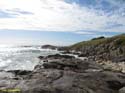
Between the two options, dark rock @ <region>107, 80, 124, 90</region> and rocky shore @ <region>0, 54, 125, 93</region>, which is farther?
dark rock @ <region>107, 80, 124, 90</region>

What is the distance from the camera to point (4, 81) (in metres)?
26.5

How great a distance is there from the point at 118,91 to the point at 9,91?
10712 mm

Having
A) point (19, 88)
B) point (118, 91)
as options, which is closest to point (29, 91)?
point (19, 88)

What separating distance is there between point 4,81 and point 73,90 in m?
7.63

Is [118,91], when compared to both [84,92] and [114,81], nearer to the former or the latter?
[114,81]

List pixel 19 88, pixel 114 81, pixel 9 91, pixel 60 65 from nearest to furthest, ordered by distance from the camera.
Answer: pixel 9 91
pixel 19 88
pixel 114 81
pixel 60 65

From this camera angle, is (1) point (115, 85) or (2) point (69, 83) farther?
(1) point (115, 85)

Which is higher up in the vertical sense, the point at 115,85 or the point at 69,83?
the point at 69,83

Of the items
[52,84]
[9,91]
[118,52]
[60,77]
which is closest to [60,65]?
[60,77]

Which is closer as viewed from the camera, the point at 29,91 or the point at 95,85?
the point at 29,91

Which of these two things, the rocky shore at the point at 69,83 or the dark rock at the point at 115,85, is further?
the dark rock at the point at 115,85

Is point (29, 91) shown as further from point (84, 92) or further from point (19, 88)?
point (84, 92)

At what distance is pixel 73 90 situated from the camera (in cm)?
2361

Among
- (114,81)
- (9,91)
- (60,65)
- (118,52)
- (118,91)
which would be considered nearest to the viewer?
(9,91)
